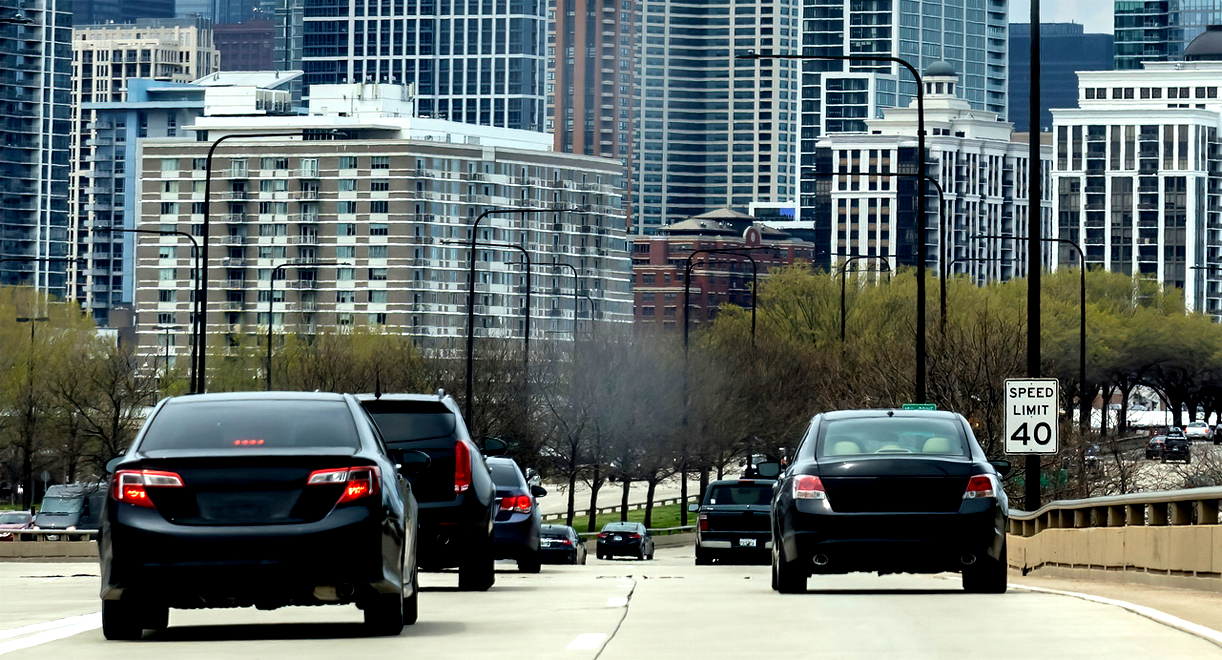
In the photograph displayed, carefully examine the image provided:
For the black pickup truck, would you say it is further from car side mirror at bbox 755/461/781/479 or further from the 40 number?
car side mirror at bbox 755/461/781/479

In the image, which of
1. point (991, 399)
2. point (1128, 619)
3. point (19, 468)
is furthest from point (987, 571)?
point (19, 468)

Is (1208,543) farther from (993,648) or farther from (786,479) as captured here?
(993,648)

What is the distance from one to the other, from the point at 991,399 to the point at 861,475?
1510 inches

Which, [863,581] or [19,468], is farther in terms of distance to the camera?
[19,468]

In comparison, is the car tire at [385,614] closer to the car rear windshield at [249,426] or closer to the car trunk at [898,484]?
the car rear windshield at [249,426]

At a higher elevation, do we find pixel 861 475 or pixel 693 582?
pixel 861 475

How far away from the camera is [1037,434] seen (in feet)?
89.1

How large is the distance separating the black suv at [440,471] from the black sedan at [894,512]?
9.80 ft

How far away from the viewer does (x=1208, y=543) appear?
1953cm

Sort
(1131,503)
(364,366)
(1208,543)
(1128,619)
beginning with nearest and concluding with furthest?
1. (1128,619)
2. (1208,543)
3. (1131,503)
4. (364,366)

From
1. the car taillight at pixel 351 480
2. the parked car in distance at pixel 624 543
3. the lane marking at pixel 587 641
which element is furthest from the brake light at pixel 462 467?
the parked car in distance at pixel 624 543

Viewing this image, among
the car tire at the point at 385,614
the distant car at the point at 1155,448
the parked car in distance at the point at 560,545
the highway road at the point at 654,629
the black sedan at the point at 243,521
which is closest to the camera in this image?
the highway road at the point at 654,629

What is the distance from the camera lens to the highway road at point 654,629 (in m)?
12.6

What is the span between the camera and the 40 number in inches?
1069
